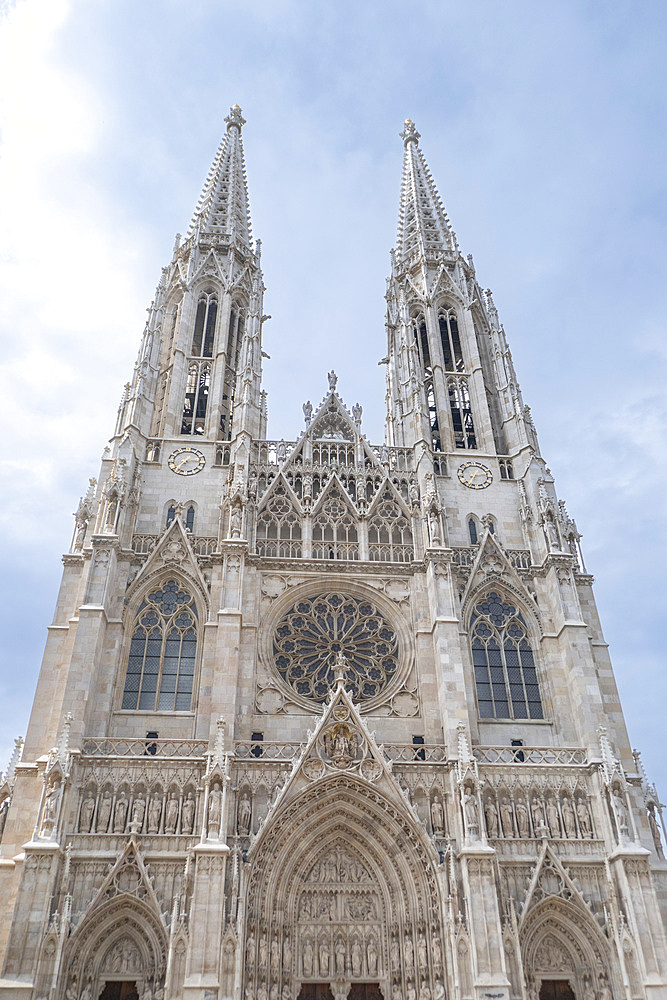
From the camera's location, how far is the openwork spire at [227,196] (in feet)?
132

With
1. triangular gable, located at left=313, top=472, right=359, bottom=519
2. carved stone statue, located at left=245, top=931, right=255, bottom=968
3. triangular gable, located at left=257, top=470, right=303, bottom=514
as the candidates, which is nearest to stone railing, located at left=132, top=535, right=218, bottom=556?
triangular gable, located at left=257, top=470, right=303, bottom=514

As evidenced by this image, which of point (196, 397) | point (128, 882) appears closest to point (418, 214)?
point (196, 397)

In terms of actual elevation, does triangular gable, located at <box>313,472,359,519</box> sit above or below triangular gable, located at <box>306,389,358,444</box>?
below

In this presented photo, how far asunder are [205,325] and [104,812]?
72.7ft

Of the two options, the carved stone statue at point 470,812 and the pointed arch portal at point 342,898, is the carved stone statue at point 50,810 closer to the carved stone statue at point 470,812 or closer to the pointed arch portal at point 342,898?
the pointed arch portal at point 342,898

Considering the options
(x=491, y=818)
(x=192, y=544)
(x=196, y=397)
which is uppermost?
(x=196, y=397)

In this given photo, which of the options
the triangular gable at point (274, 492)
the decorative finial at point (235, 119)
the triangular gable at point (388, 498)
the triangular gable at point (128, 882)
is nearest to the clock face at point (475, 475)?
the triangular gable at point (388, 498)

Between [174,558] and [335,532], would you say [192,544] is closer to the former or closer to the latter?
[174,558]

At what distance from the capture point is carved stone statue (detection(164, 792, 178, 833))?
69.7 feet

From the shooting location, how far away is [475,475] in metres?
31.2

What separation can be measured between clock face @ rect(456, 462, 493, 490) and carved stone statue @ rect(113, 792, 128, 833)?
17.0m

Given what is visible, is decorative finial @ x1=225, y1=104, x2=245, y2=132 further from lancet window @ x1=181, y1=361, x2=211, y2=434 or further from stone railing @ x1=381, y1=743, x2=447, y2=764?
stone railing @ x1=381, y1=743, x2=447, y2=764

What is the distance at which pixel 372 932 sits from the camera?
21.3 m

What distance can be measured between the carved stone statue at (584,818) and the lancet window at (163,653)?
12113mm
